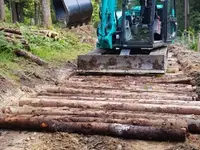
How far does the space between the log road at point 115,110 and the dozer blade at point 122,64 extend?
910 millimetres

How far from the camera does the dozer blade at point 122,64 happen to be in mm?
8859

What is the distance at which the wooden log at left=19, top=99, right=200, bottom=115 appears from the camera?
17.8ft

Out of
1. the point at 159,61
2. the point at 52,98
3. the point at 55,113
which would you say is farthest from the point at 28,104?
the point at 159,61

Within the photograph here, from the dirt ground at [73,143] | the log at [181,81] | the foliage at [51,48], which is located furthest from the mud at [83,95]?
the foliage at [51,48]

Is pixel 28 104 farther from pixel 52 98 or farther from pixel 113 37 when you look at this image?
pixel 113 37

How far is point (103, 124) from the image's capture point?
4629 mm

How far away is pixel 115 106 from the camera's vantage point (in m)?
5.64

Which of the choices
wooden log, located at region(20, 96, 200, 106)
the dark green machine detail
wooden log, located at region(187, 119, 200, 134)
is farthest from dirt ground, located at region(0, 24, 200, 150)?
the dark green machine detail

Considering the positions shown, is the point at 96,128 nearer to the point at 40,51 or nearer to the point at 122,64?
the point at 122,64

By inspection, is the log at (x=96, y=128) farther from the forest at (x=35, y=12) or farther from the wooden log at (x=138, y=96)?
the forest at (x=35, y=12)

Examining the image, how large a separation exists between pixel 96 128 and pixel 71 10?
436 centimetres

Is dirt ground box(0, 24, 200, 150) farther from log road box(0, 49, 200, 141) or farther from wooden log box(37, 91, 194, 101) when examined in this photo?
wooden log box(37, 91, 194, 101)

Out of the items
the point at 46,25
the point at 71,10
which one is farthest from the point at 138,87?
the point at 46,25

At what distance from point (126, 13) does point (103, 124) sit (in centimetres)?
582
